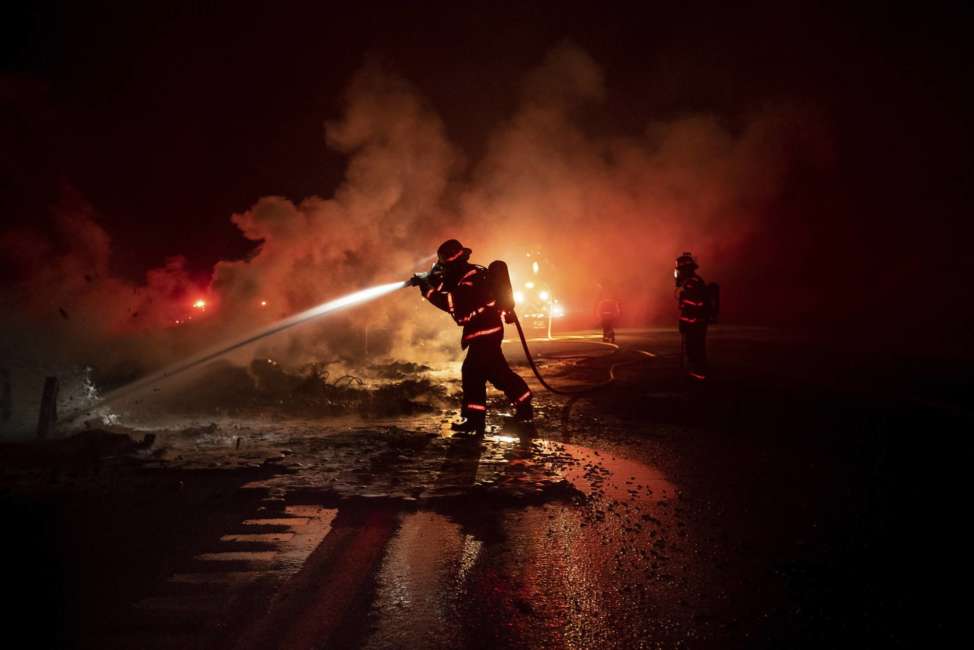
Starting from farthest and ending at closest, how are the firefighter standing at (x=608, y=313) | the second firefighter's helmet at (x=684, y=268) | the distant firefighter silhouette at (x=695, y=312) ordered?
the firefighter standing at (x=608, y=313) < the second firefighter's helmet at (x=684, y=268) < the distant firefighter silhouette at (x=695, y=312)

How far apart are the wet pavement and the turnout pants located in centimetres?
51

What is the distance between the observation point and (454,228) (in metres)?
18.5

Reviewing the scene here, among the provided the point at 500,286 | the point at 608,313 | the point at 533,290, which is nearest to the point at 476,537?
the point at 500,286

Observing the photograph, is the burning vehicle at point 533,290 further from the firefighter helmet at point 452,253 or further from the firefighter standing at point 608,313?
the firefighter helmet at point 452,253

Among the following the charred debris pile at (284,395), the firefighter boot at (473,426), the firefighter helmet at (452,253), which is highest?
the firefighter helmet at (452,253)

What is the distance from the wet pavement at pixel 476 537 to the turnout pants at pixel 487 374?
1.66 ft

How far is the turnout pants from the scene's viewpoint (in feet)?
21.7

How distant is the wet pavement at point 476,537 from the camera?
105 inches

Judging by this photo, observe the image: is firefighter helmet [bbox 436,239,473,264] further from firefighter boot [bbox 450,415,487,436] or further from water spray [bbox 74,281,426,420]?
firefighter boot [bbox 450,415,487,436]

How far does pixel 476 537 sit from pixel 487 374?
10.6ft

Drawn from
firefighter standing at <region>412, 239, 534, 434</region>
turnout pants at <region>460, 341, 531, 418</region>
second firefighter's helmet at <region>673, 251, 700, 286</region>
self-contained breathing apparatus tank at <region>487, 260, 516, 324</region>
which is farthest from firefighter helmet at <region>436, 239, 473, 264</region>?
second firefighter's helmet at <region>673, 251, 700, 286</region>

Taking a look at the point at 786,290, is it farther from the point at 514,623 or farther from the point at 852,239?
the point at 514,623

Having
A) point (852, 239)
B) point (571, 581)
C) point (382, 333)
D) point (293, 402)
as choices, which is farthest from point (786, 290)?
point (571, 581)

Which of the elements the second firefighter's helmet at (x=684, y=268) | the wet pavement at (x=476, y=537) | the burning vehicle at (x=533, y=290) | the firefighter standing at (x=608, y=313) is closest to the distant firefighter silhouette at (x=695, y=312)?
the second firefighter's helmet at (x=684, y=268)
